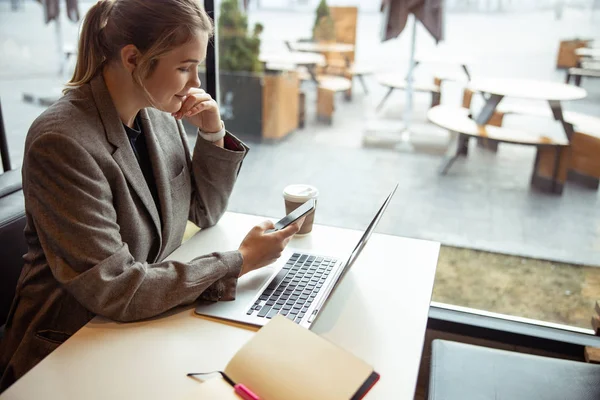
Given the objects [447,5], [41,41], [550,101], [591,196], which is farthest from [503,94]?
[41,41]

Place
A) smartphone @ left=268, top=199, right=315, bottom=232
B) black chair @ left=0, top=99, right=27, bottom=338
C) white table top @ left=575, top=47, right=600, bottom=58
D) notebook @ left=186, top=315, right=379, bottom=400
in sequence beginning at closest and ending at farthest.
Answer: notebook @ left=186, top=315, right=379, bottom=400
smartphone @ left=268, top=199, right=315, bottom=232
black chair @ left=0, top=99, right=27, bottom=338
white table top @ left=575, top=47, right=600, bottom=58

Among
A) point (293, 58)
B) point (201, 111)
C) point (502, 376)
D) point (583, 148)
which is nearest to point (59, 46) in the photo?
point (293, 58)

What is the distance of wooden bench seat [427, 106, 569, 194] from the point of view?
2.18 meters

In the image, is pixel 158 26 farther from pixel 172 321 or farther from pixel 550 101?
pixel 550 101

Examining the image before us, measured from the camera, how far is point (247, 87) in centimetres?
272

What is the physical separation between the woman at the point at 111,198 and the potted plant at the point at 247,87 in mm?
1384

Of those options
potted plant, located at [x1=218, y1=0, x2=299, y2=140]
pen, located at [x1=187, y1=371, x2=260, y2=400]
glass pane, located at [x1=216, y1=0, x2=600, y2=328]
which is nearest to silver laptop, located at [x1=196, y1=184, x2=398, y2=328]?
pen, located at [x1=187, y1=371, x2=260, y2=400]

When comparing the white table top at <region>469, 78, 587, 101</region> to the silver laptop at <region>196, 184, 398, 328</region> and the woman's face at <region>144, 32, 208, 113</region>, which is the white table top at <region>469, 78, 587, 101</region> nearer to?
the silver laptop at <region>196, 184, 398, 328</region>

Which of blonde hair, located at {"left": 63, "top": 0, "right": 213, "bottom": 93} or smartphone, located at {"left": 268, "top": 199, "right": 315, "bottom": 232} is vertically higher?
blonde hair, located at {"left": 63, "top": 0, "right": 213, "bottom": 93}

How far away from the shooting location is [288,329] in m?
0.84

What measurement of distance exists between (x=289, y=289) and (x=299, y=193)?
350 millimetres

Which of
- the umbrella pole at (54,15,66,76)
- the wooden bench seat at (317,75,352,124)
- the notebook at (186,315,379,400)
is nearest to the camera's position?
the notebook at (186,315,379,400)

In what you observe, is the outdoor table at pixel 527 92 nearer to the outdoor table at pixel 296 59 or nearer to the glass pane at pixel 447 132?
the glass pane at pixel 447 132

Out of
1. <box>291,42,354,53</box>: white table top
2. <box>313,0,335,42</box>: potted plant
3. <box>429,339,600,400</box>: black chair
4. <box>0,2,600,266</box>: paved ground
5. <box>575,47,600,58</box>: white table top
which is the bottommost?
<box>429,339,600,400</box>: black chair
